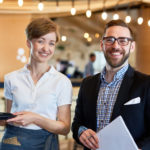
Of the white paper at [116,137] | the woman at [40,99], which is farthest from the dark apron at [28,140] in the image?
the white paper at [116,137]

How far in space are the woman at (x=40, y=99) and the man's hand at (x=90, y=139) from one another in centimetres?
15

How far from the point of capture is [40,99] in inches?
63.1

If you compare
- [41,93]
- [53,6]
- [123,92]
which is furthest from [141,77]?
[53,6]

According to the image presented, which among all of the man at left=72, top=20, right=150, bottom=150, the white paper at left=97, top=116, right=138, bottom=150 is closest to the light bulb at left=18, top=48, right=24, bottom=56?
the man at left=72, top=20, right=150, bottom=150

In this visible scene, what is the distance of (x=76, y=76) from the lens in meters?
14.2

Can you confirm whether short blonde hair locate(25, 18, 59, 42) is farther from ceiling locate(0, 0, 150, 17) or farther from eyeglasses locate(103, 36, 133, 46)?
ceiling locate(0, 0, 150, 17)

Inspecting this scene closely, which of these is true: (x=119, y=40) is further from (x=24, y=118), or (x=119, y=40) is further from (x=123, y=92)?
(x=24, y=118)

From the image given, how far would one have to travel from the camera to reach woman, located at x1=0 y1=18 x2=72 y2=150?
157 centimetres

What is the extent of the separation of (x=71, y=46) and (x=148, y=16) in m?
10.5

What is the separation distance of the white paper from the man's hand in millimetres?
30

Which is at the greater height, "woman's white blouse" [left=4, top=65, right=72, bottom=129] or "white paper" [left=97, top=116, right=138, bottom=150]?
"woman's white blouse" [left=4, top=65, right=72, bottom=129]

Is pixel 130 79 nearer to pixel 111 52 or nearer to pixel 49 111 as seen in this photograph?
pixel 111 52

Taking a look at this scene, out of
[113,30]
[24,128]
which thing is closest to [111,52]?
[113,30]

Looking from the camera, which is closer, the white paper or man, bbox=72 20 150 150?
the white paper
